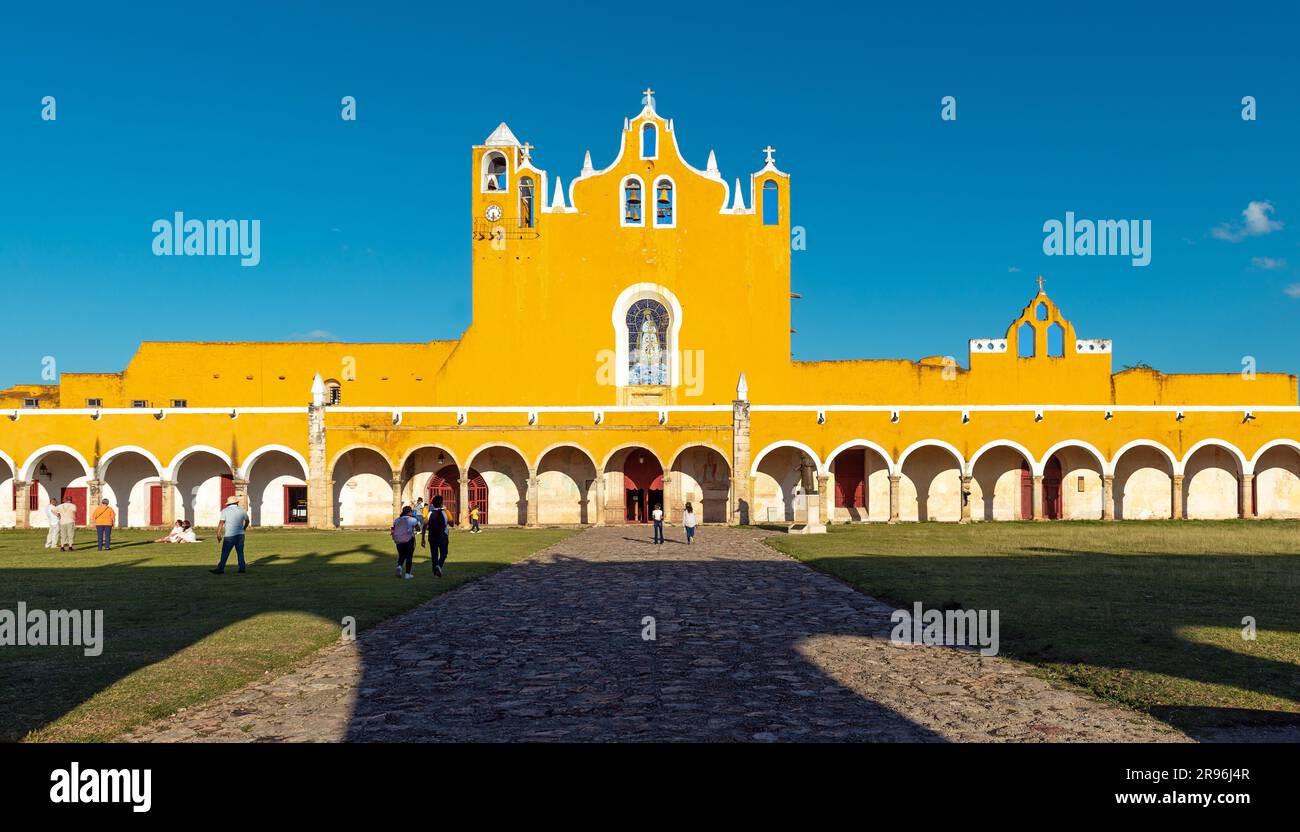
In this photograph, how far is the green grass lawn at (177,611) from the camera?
6.83 m

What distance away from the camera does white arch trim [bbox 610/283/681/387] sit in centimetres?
3472

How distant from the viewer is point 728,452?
32.1 m

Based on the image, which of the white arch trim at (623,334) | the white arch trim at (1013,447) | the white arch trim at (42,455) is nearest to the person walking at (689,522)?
the white arch trim at (623,334)

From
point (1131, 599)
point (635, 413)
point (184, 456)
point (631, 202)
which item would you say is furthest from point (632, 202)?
point (1131, 599)

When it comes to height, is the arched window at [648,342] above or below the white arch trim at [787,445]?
above

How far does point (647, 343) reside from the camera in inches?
1374

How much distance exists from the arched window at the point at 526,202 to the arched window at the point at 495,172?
2.06 feet

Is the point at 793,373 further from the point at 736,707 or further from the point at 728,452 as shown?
the point at 736,707

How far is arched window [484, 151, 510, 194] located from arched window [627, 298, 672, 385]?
704cm

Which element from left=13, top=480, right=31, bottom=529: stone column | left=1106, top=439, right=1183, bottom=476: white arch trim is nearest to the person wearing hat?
left=13, top=480, right=31, bottom=529: stone column

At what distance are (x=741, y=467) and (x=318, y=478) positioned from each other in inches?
565

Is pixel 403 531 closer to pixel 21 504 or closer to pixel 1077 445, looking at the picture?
pixel 21 504

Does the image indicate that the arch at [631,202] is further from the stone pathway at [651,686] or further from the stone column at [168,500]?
the stone pathway at [651,686]
